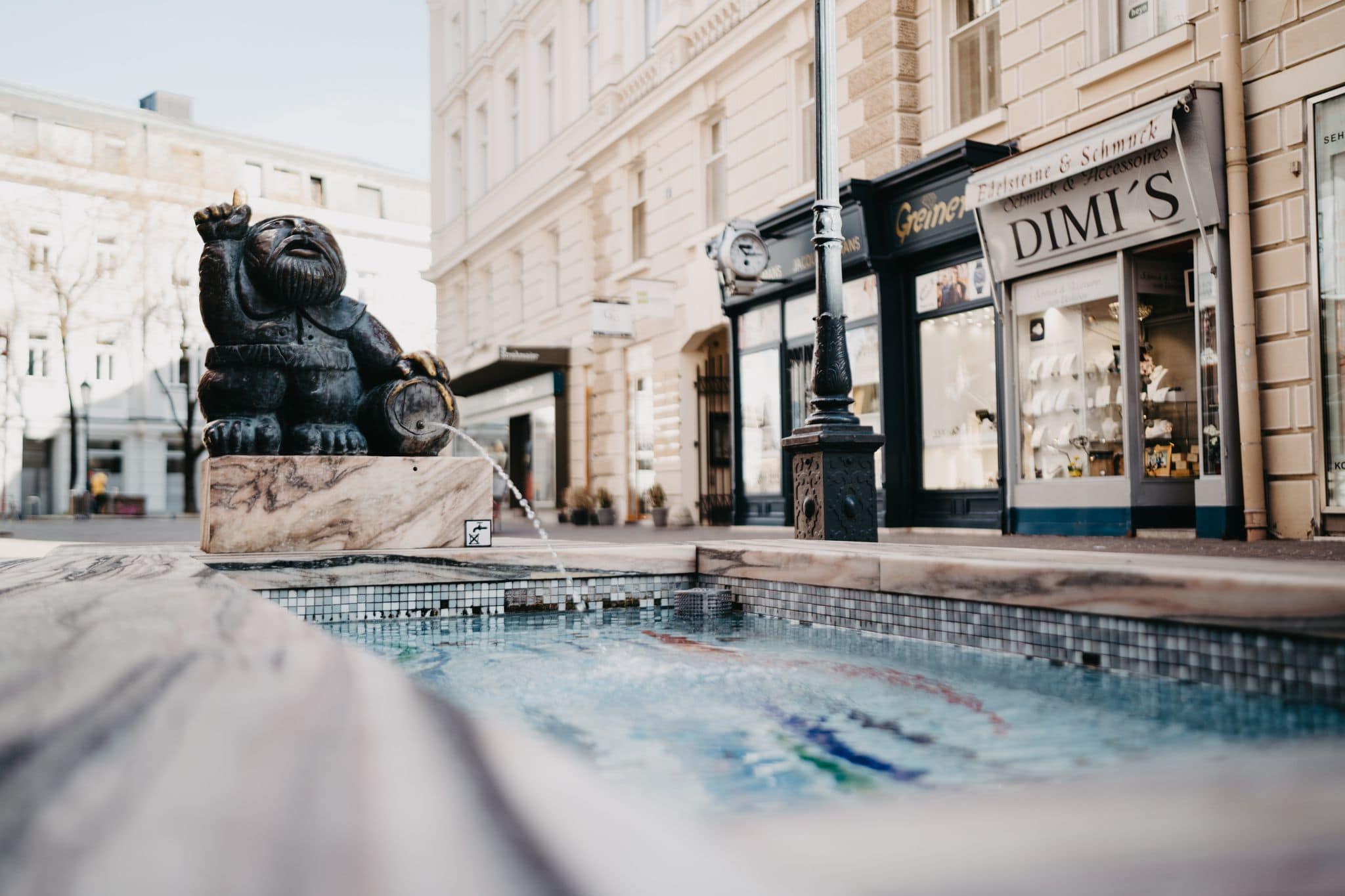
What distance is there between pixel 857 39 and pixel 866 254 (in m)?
2.76

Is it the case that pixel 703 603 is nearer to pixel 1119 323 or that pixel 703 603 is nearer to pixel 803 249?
pixel 1119 323

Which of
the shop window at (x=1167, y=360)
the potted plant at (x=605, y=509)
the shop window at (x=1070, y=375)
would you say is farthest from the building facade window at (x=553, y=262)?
the shop window at (x=1167, y=360)

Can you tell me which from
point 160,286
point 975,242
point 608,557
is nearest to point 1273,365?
point 975,242

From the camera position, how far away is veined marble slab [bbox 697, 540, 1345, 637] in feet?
7.26

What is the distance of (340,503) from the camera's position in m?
5.70

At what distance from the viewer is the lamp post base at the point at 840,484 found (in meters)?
6.05

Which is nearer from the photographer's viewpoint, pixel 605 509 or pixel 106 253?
pixel 605 509

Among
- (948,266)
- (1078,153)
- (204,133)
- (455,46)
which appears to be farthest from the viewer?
(204,133)

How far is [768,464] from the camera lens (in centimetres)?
1387

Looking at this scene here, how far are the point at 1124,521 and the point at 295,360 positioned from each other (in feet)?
22.8

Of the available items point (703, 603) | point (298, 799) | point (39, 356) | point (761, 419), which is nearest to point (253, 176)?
point (39, 356)

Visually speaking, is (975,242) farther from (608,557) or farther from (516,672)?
(516,672)

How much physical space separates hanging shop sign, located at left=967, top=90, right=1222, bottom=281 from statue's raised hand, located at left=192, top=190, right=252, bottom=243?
21.9 ft

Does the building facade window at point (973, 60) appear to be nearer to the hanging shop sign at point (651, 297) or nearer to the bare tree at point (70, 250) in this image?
the hanging shop sign at point (651, 297)
